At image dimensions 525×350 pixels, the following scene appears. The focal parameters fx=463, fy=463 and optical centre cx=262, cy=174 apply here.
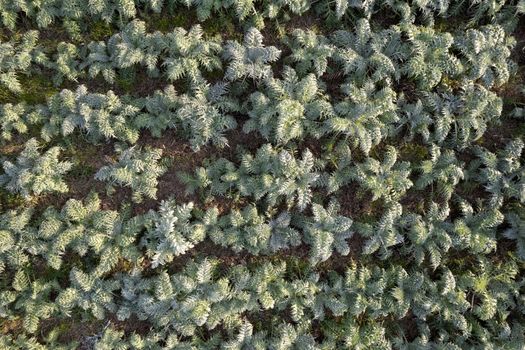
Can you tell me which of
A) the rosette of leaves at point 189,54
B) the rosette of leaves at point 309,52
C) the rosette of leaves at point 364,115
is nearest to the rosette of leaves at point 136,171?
the rosette of leaves at point 189,54

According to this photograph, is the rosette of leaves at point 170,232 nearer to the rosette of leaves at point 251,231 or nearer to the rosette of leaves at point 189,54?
the rosette of leaves at point 251,231

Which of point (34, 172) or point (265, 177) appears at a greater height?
point (34, 172)

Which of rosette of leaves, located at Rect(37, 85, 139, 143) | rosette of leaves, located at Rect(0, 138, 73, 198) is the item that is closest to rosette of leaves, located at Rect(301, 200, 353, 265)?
rosette of leaves, located at Rect(37, 85, 139, 143)

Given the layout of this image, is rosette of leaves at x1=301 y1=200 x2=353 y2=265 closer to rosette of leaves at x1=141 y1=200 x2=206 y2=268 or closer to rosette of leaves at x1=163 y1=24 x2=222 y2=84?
rosette of leaves at x1=141 y1=200 x2=206 y2=268

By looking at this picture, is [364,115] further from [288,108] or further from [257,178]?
[257,178]

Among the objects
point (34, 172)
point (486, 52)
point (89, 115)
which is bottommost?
point (34, 172)

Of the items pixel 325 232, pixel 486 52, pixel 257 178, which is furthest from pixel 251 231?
pixel 486 52

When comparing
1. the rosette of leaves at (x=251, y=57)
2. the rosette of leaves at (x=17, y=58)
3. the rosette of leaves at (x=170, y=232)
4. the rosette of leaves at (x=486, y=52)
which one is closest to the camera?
the rosette of leaves at (x=170, y=232)
